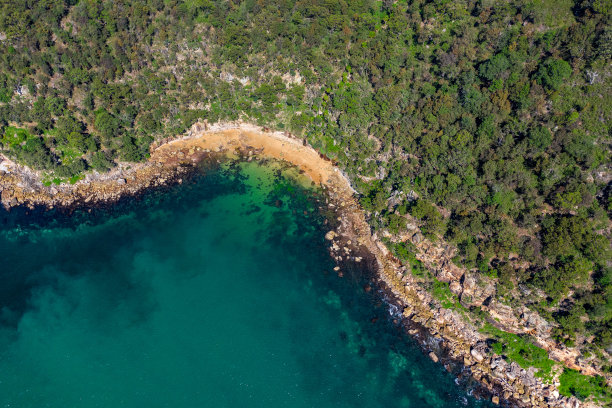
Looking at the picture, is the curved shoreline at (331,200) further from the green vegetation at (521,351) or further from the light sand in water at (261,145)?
the green vegetation at (521,351)

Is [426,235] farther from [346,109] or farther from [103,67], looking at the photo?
[103,67]

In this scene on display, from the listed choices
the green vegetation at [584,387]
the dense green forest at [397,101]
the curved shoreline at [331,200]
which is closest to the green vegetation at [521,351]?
the curved shoreline at [331,200]

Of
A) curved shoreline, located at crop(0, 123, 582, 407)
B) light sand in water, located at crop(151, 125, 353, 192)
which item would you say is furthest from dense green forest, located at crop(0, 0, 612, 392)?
curved shoreline, located at crop(0, 123, 582, 407)

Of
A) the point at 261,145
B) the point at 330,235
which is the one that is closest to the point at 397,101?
the point at 261,145

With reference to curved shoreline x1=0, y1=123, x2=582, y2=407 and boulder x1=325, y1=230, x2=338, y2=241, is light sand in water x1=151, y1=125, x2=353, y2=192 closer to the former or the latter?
curved shoreline x1=0, y1=123, x2=582, y2=407

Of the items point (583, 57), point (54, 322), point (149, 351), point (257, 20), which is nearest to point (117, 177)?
point (54, 322)

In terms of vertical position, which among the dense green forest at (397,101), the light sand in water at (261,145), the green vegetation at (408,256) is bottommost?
the green vegetation at (408,256)
